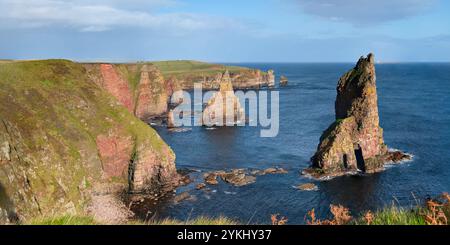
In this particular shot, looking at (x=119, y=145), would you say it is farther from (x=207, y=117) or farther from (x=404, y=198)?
(x=207, y=117)

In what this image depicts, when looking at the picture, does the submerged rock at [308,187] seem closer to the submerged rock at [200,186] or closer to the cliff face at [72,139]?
the submerged rock at [200,186]

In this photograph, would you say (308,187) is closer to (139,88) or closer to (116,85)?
(116,85)

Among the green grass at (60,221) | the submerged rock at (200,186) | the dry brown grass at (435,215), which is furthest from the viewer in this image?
the submerged rock at (200,186)

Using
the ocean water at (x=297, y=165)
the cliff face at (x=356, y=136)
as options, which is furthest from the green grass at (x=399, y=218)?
the cliff face at (x=356, y=136)

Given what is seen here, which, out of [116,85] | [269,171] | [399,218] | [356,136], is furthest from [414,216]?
[116,85]

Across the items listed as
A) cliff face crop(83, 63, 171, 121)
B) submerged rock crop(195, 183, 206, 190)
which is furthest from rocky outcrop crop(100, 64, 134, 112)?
submerged rock crop(195, 183, 206, 190)
